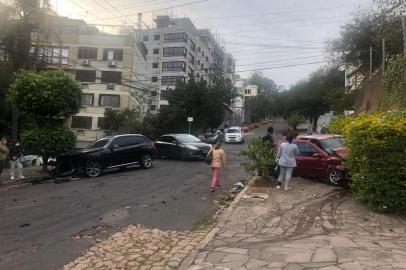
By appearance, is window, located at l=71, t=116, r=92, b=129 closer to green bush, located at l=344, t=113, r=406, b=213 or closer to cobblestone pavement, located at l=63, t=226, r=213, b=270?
cobblestone pavement, located at l=63, t=226, r=213, b=270

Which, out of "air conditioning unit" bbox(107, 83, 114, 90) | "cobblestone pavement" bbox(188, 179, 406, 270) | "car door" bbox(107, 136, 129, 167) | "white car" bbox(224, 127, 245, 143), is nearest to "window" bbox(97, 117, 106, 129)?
"air conditioning unit" bbox(107, 83, 114, 90)

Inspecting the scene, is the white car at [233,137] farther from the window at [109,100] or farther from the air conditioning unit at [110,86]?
the air conditioning unit at [110,86]

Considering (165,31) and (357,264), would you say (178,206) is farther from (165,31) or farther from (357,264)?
(165,31)

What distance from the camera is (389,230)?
9203mm

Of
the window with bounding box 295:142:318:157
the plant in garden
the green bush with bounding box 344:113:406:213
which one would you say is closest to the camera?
the green bush with bounding box 344:113:406:213

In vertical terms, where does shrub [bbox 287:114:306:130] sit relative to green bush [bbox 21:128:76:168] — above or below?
above

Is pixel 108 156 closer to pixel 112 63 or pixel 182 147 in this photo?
pixel 182 147

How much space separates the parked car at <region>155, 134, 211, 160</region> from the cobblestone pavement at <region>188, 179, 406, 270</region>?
11.5m

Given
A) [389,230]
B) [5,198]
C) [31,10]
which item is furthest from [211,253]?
[31,10]

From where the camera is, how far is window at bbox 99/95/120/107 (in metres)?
56.1

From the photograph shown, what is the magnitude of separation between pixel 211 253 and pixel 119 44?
1987 inches

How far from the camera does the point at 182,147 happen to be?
2492 cm

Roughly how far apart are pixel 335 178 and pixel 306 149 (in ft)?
5.33

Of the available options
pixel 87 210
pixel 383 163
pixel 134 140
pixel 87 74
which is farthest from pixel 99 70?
pixel 383 163
